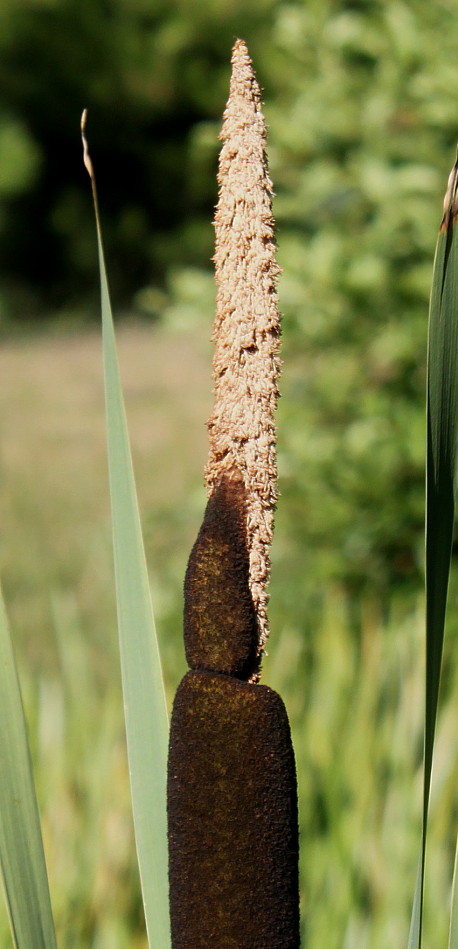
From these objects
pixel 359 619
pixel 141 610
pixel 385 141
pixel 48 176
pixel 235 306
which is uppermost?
pixel 48 176

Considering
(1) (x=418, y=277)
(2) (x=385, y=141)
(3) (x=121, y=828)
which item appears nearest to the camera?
(3) (x=121, y=828)

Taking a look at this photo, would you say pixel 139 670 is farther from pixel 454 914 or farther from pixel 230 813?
pixel 454 914

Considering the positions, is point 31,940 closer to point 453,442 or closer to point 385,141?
point 453,442

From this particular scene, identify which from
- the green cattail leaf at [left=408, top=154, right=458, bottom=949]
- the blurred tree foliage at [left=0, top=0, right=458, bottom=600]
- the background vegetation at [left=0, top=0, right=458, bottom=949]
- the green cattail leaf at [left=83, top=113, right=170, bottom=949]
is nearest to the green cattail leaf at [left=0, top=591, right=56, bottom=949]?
the green cattail leaf at [left=83, top=113, right=170, bottom=949]

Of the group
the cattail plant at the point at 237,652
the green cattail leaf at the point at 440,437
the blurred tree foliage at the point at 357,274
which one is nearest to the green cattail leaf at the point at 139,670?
the cattail plant at the point at 237,652

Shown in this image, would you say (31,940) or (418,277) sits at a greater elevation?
(418,277)

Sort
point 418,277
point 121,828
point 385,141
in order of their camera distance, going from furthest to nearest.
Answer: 1. point 385,141
2. point 418,277
3. point 121,828

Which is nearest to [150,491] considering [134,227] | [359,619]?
[359,619]

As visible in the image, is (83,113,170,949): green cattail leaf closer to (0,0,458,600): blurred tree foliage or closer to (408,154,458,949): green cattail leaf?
(408,154,458,949): green cattail leaf
